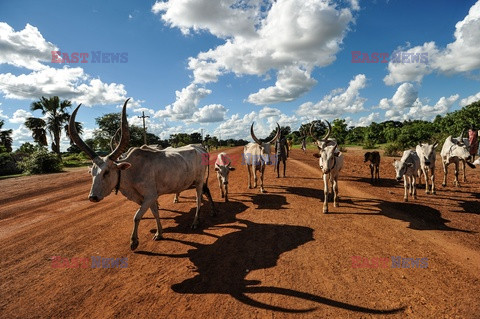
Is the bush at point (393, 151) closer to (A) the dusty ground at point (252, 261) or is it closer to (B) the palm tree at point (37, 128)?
(A) the dusty ground at point (252, 261)

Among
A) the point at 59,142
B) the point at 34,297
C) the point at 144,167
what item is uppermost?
the point at 59,142

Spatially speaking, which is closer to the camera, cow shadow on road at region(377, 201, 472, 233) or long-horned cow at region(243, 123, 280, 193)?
cow shadow on road at region(377, 201, 472, 233)

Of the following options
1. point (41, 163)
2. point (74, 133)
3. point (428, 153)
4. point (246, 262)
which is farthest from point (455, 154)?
point (41, 163)

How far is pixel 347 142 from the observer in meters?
63.3

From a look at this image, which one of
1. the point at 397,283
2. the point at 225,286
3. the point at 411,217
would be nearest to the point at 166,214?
the point at 225,286

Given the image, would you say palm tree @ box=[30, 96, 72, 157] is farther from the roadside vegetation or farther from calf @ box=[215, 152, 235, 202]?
calf @ box=[215, 152, 235, 202]

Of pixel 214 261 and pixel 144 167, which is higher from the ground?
pixel 144 167

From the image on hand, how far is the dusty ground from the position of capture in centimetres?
357

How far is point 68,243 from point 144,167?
117 inches

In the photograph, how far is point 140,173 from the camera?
5.52 meters

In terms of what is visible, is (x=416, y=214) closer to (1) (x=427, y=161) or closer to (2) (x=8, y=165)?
(1) (x=427, y=161)

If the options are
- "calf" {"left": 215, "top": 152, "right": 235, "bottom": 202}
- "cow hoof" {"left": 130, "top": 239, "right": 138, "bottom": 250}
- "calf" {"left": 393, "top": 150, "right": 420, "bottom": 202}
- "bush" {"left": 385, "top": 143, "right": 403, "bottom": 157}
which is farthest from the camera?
"bush" {"left": 385, "top": 143, "right": 403, "bottom": 157}

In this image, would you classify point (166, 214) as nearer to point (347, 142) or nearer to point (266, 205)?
point (266, 205)

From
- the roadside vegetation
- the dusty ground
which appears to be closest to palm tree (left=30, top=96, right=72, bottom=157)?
the roadside vegetation
